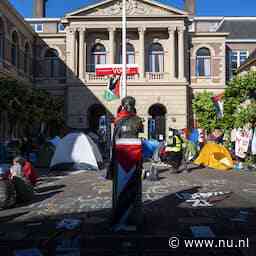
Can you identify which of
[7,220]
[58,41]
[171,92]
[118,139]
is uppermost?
[58,41]

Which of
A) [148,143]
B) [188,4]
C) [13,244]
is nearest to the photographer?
[13,244]

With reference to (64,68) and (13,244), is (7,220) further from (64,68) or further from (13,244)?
(64,68)

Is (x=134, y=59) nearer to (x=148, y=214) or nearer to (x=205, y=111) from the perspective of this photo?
(x=205, y=111)

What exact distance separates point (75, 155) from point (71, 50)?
2428 cm

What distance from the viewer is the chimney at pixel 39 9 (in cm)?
5316

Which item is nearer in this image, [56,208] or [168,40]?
[56,208]

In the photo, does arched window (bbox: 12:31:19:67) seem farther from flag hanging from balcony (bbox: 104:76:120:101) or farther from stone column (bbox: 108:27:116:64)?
flag hanging from balcony (bbox: 104:76:120:101)

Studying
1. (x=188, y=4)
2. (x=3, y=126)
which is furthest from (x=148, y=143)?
(x=188, y=4)

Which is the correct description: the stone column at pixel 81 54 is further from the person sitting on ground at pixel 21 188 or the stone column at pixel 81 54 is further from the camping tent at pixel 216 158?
the person sitting on ground at pixel 21 188

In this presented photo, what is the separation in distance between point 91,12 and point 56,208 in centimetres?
3404

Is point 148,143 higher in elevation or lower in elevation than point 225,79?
lower

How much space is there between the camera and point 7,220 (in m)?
7.97

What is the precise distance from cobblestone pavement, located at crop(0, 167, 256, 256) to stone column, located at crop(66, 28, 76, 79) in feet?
92.0

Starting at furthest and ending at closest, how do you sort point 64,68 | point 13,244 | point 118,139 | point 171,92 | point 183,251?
point 64,68 < point 171,92 < point 118,139 < point 13,244 < point 183,251
